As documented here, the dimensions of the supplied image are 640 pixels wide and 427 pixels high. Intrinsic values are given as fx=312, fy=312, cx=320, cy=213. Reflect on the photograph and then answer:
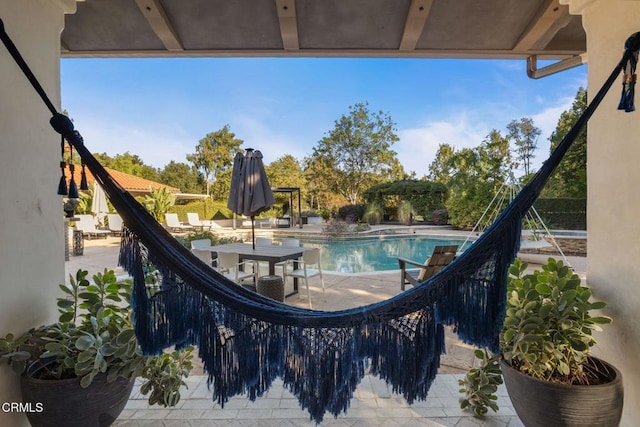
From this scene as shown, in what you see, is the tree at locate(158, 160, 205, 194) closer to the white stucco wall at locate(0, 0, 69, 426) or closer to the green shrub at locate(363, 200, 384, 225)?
the green shrub at locate(363, 200, 384, 225)

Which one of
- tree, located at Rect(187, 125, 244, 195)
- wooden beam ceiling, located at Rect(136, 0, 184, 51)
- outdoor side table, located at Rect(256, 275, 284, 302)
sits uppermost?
tree, located at Rect(187, 125, 244, 195)

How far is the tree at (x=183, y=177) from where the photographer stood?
2431 cm

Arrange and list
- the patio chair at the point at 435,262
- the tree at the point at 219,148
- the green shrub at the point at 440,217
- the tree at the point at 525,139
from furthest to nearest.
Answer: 1. the tree at the point at 219,148
2. the tree at the point at 525,139
3. the green shrub at the point at 440,217
4. the patio chair at the point at 435,262

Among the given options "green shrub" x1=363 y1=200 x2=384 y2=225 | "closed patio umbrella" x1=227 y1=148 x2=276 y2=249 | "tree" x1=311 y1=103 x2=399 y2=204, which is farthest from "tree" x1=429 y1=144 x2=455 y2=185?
"closed patio umbrella" x1=227 y1=148 x2=276 y2=249

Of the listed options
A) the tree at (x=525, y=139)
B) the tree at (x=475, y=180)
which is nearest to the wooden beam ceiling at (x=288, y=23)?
the tree at (x=475, y=180)

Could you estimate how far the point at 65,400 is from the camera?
119 cm

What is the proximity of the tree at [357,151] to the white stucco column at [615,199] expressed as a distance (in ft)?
52.4

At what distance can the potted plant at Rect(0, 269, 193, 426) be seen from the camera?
1.18 meters

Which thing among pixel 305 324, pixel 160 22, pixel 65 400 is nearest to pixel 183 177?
pixel 160 22

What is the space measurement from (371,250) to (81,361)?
311 inches

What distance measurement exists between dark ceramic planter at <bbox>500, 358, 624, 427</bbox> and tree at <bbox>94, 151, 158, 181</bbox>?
25.8 meters

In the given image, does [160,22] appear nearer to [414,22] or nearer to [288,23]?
[288,23]

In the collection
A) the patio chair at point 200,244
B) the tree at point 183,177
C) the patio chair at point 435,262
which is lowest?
the patio chair at point 435,262

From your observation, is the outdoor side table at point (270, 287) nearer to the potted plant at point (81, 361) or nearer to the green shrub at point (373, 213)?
the potted plant at point (81, 361)
